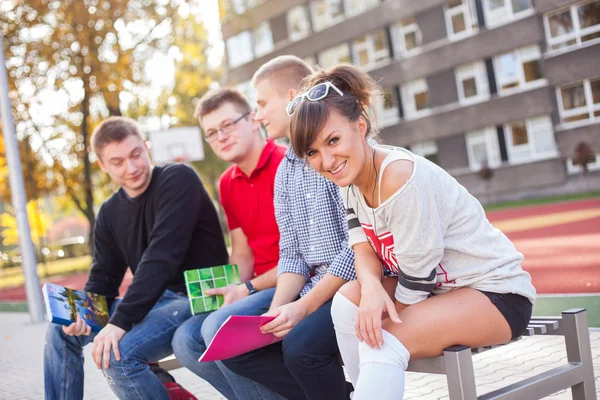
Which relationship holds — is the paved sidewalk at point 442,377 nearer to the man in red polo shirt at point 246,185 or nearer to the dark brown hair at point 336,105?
the man in red polo shirt at point 246,185

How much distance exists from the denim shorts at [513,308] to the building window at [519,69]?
28.9 metres

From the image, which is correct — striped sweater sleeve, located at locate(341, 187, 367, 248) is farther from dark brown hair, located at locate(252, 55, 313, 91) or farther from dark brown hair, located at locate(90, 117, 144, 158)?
dark brown hair, located at locate(90, 117, 144, 158)

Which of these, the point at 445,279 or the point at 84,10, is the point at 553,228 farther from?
the point at 445,279

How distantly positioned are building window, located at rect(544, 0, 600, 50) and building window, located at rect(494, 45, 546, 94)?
882mm

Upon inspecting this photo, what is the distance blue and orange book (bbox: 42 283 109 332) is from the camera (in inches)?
152

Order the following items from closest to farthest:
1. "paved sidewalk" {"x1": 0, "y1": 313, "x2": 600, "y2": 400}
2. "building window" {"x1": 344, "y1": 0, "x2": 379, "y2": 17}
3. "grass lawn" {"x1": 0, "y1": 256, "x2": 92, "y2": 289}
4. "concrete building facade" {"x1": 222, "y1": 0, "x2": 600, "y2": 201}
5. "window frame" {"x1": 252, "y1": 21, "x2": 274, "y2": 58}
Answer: "paved sidewalk" {"x1": 0, "y1": 313, "x2": 600, "y2": 400} < "concrete building facade" {"x1": 222, "y1": 0, "x2": 600, "y2": 201} < "grass lawn" {"x1": 0, "y1": 256, "x2": 92, "y2": 289} < "building window" {"x1": 344, "y1": 0, "x2": 379, "y2": 17} < "window frame" {"x1": 252, "y1": 21, "x2": 274, "y2": 58}

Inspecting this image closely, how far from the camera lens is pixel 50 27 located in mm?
18938

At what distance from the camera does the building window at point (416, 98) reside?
115ft

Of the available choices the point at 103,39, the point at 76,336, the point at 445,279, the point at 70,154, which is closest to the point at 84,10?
the point at 103,39

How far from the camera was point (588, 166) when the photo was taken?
28.8 m

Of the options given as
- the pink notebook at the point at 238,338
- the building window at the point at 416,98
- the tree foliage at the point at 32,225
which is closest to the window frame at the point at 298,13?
the building window at the point at 416,98

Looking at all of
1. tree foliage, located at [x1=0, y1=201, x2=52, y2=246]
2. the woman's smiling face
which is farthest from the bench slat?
tree foliage, located at [x1=0, y1=201, x2=52, y2=246]

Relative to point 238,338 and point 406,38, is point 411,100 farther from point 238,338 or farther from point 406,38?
point 238,338

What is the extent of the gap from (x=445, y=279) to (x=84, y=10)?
17.0 metres
